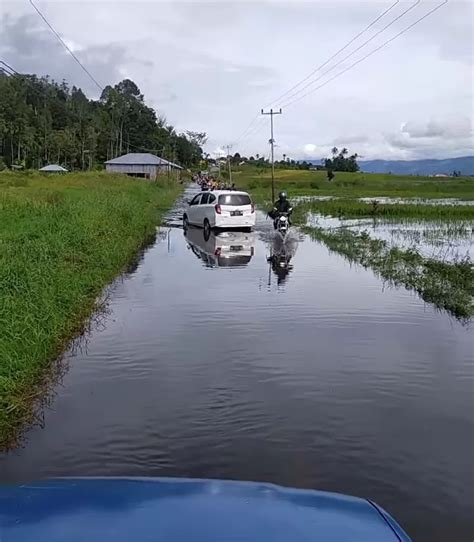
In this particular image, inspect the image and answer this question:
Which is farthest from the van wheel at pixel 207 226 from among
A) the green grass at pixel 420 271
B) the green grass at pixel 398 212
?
the green grass at pixel 398 212

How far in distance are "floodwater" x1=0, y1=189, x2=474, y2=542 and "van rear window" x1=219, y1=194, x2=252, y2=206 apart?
11.9 m

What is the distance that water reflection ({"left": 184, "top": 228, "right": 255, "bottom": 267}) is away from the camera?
620 inches

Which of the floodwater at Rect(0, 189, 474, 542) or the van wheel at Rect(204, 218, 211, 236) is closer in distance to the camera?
the floodwater at Rect(0, 189, 474, 542)

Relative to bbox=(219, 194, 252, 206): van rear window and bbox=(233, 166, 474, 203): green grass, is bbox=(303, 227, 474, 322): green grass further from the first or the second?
bbox=(233, 166, 474, 203): green grass

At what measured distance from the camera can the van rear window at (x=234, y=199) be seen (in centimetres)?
2268

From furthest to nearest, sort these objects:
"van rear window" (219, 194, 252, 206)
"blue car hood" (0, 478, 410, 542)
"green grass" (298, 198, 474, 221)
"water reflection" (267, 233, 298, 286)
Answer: "green grass" (298, 198, 474, 221) < "van rear window" (219, 194, 252, 206) < "water reflection" (267, 233, 298, 286) < "blue car hood" (0, 478, 410, 542)

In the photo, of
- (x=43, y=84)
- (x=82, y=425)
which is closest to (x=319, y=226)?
(x=82, y=425)

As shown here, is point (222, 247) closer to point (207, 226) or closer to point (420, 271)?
point (207, 226)

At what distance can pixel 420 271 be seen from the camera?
1375 centimetres

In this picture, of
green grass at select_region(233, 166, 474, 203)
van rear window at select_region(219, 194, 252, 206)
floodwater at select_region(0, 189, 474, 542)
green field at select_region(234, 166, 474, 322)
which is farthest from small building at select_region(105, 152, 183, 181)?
floodwater at select_region(0, 189, 474, 542)

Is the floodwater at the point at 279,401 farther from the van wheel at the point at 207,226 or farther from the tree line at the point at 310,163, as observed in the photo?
→ the tree line at the point at 310,163

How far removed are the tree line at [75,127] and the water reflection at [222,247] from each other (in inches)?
2187

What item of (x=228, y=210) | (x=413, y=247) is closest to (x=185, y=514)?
(x=413, y=247)

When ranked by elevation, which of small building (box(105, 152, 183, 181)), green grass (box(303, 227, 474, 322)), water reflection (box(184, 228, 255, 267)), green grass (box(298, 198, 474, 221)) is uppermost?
small building (box(105, 152, 183, 181))
